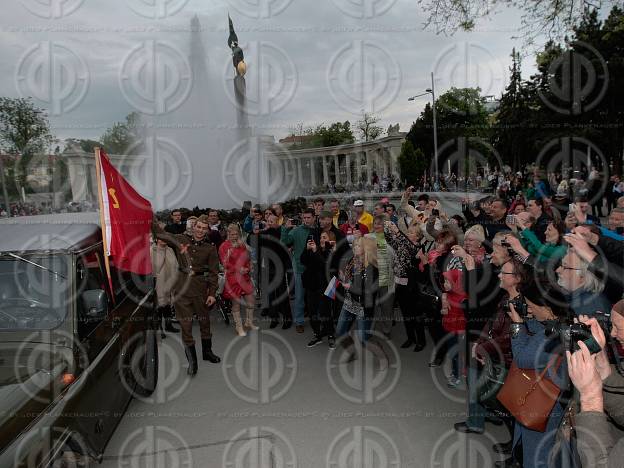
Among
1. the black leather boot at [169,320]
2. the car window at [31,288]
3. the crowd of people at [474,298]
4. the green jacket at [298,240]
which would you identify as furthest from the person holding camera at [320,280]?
the car window at [31,288]

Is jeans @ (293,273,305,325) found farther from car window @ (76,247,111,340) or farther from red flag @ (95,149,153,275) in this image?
car window @ (76,247,111,340)

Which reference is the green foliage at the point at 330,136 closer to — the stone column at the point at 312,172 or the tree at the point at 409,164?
the stone column at the point at 312,172

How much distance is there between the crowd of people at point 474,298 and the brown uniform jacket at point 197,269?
0.01m

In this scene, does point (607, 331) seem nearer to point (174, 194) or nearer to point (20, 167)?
point (174, 194)

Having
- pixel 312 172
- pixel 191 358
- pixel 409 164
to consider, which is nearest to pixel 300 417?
pixel 191 358

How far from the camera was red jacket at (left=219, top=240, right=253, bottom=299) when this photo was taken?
25.6ft

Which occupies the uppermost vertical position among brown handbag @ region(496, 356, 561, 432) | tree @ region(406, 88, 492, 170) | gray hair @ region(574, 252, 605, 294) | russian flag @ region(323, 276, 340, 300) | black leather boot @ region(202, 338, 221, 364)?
tree @ region(406, 88, 492, 170)

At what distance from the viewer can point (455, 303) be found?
212 inches

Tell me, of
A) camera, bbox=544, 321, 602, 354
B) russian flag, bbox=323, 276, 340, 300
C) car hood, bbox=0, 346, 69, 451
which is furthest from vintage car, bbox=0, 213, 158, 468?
camera, bbox=544, 321, 602, 354

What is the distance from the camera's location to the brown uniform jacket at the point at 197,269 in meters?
6.54

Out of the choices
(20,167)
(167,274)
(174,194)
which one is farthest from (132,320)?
(20,167)

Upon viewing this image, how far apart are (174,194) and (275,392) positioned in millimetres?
28184

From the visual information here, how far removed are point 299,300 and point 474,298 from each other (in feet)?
11.9

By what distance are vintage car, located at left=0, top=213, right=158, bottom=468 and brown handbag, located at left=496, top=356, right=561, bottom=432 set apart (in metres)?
2.88
